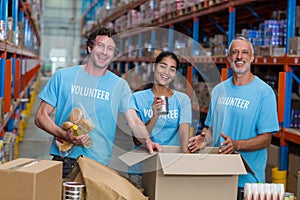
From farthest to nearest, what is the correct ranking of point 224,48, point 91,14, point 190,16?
point 91,14, point 190,16, point 224,48

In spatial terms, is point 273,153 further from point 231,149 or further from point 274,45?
point 231,149

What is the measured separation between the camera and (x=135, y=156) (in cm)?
270

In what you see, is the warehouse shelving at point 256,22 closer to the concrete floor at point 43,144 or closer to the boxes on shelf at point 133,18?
the boxes on shelf at point 133,18

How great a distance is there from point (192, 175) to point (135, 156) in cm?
33

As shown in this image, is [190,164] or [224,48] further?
[224,48]

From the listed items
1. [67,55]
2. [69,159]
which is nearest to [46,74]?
[67,55]

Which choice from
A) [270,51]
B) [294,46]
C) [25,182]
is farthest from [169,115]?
[270,51]

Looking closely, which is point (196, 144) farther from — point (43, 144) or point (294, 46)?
point (43, 144)

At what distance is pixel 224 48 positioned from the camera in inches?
282

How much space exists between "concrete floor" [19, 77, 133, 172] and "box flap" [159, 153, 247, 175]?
1.05 feet

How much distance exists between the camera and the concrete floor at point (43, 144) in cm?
287

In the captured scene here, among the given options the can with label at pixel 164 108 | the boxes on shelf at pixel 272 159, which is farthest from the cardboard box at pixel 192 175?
the boxes on shelf at pixel 272 159

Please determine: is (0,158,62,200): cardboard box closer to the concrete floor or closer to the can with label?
Answer: the concrete floor

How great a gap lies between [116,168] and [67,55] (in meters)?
28.1
